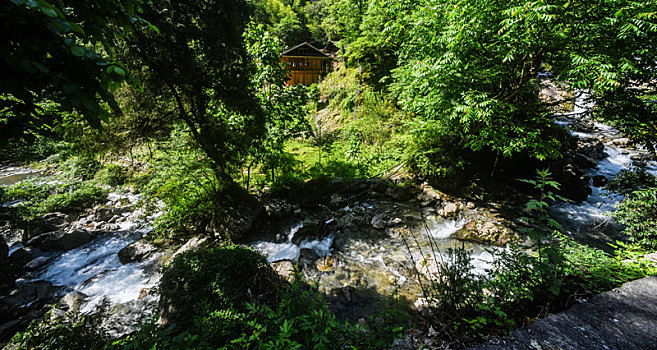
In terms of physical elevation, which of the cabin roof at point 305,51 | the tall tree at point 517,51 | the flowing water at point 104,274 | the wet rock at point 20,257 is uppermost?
the cabin roof at point 305,51

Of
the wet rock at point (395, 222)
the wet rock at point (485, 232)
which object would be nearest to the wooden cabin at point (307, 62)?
the wet rock at point (395, 222)

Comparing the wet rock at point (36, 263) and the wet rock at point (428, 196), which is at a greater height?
the wet rock at point (428, 196)

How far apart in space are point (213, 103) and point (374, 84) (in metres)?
10.2

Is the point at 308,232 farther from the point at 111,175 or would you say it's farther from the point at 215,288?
the point at 111,175

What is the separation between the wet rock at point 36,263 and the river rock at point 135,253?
2.08 metres

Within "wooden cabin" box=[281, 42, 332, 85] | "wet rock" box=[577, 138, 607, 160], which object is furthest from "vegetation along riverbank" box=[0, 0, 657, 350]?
"wooden cabin" box=[281, 42, 332, 85]

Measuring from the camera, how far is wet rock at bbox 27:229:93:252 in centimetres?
660

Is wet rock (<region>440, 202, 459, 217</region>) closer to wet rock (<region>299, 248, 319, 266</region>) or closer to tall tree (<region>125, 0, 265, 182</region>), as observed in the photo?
wet rock (<region>299, 248, 319, 266</region>)

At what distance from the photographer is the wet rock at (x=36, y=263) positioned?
585cm

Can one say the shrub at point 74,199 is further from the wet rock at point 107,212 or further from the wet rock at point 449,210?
the wet rock at point 449,210

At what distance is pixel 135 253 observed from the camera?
6.09 m

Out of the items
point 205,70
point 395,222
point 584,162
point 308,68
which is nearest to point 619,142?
point 584,162

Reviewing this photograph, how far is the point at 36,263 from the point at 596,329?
11189mm

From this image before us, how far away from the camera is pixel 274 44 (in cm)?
702
